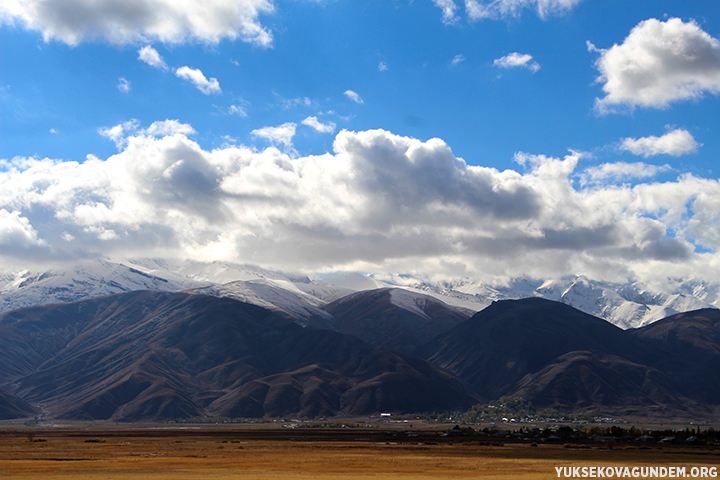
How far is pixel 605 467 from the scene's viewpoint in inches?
3211

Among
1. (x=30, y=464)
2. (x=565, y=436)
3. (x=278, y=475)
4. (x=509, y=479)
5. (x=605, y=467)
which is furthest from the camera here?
(x=565, y=436)

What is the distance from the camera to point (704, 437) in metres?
137

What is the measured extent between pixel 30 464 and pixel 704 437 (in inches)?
4992

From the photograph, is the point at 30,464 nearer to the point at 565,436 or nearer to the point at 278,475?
the point at 278,475

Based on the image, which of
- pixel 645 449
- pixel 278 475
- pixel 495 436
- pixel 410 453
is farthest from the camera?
pixel 495 436

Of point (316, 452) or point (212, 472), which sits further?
point (316, 452)

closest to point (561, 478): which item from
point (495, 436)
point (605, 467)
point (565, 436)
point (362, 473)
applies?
point (605, 467)

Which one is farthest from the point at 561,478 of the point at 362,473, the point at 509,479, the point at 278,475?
the point at 278,475

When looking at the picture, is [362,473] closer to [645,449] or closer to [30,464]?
[30,464]

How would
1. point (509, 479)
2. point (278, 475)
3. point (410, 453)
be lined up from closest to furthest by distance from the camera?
point (509, 479), point (278, 475), point (410, 453)

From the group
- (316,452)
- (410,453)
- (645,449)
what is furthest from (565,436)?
(316,452)

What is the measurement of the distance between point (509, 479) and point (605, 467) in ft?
66.9

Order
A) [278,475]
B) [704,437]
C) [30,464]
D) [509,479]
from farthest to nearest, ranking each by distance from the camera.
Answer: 1. [704,437]
2. [30,464]
3. [278,475]
4. [509,479]

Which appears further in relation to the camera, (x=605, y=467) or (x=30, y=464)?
(x=30, y=464)
